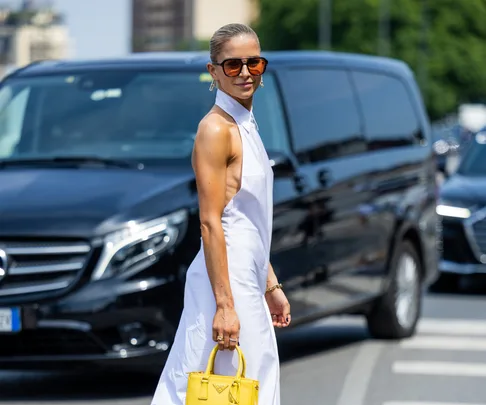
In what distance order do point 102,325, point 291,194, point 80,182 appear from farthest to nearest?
point 291,194
point 80,182
point 102,325

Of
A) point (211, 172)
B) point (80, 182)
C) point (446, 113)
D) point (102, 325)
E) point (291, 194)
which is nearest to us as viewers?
point (211, 172)

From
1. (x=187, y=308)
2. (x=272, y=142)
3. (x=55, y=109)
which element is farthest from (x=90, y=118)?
(x=187, y=308)

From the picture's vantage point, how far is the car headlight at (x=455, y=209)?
47.2 ft

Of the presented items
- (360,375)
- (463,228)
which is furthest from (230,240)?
(463,228)

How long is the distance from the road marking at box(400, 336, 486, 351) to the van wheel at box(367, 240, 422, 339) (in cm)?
11

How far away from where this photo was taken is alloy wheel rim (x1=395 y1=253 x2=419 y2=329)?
35.7ft

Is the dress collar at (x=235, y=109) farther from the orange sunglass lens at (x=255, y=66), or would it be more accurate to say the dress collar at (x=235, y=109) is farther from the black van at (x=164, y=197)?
the black van at (x=164, y=197)

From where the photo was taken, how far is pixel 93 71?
30.9 feet

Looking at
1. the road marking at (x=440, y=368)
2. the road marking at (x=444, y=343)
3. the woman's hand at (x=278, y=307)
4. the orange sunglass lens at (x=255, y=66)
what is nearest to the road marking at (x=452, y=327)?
the road marking at (x=444, y=343)

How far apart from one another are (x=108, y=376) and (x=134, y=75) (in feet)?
5.84

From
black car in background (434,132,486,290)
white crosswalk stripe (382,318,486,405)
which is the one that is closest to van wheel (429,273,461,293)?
black car in background (434,132,486,290)

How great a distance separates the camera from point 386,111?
1126cm

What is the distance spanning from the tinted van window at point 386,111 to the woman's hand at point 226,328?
5.70 m

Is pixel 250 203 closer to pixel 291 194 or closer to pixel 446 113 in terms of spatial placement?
pixel 291 194
